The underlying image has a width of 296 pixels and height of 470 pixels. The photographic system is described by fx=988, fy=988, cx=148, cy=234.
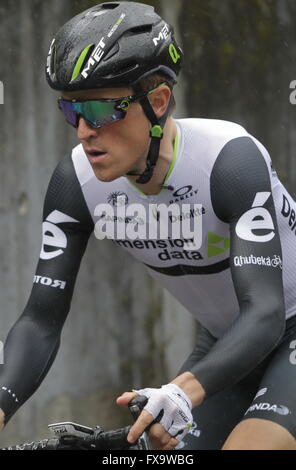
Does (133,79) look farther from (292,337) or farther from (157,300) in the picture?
(157,300)

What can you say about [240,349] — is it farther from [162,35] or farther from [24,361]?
[162,35]

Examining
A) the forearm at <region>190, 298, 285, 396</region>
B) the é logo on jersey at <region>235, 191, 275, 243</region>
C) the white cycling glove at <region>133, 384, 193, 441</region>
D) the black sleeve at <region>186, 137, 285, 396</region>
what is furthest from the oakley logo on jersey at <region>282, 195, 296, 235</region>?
the white cycling glove at <region>133, 384, 193, 441</region>

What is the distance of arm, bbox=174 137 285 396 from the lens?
10.8 feet

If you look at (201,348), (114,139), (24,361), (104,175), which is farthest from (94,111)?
(201,348)

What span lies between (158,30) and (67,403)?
3914 millimetres

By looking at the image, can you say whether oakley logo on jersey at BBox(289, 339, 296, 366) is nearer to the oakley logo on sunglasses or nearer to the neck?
the neck

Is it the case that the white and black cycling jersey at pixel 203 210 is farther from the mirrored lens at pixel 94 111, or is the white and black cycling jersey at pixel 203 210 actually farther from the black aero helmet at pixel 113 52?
the mirrored lens at pixel 94 111

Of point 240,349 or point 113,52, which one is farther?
point 113,52

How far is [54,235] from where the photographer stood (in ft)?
13.3

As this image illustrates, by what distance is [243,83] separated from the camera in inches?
281

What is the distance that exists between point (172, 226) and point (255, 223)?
61 cm

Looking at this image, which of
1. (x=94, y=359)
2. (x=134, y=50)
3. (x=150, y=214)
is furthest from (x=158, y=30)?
(x=94, y=359)

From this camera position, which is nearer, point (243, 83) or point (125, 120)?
point (125, 120)
